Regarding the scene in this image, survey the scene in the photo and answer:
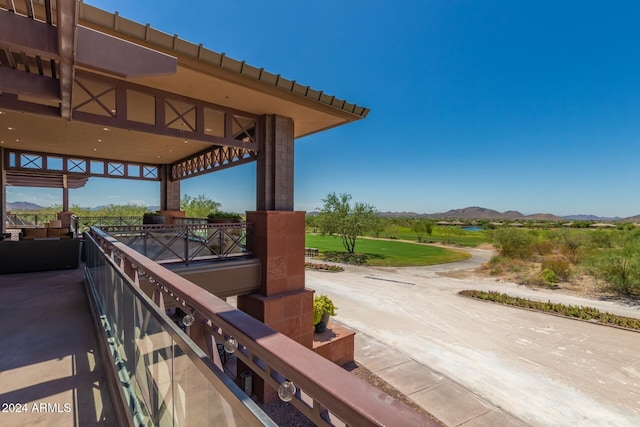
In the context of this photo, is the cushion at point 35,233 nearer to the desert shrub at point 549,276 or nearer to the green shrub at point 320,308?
the green shrub at point 320,308

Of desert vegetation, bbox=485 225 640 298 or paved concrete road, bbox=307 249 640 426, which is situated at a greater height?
desert vegetation, bbox=485 225 640 298

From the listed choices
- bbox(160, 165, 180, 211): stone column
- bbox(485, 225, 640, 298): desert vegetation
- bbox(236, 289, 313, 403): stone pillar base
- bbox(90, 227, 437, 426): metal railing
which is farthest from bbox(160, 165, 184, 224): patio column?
bbox(485, 225, 640, 298): desert vegetation

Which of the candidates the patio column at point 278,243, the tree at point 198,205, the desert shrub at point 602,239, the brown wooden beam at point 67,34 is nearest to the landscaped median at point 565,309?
the patio column at point 278,243

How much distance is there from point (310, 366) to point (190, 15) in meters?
11.7

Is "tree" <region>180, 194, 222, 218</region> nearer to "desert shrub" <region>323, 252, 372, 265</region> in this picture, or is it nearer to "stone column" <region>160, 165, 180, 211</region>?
"desert shrub" <region>323, 252, 372, 265</region>

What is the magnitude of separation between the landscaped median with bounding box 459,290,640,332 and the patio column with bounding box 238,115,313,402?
11.3 m

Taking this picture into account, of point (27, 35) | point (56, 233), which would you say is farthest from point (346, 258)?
point (27, 35)

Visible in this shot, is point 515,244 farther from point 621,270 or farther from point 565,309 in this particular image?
point 565,309

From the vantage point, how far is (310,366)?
24.0 inches

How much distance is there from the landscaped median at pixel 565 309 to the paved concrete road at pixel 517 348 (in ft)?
1.65

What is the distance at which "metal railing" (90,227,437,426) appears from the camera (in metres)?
0.48

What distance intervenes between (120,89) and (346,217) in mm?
25234

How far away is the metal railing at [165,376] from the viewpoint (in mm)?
827

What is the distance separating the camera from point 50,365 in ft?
8.45
